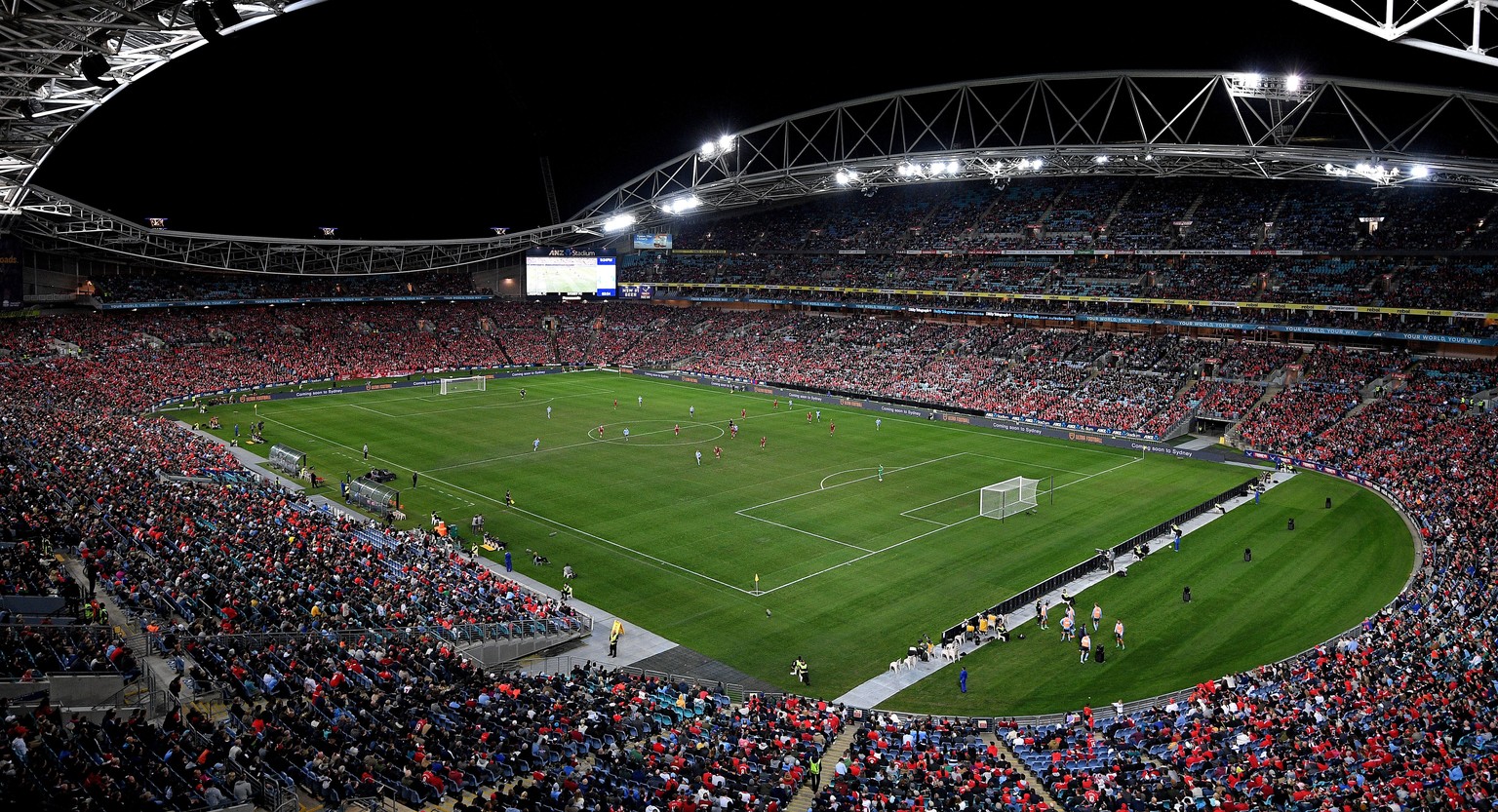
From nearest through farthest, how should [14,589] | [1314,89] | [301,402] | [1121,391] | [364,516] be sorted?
[14,589]
[364,516]
[1314,89]
[1121,391]
[301,402]

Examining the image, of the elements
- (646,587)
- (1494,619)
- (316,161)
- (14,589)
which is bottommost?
(646,587)

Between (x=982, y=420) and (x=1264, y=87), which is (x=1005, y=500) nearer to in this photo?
(x=982, y=420)

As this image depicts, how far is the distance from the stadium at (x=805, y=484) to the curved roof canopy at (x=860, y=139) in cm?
37

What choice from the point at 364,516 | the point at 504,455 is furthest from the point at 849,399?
the point at 364,516

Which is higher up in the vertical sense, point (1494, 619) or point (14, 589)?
point (14, 589)

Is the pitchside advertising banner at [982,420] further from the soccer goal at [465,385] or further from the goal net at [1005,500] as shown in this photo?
the soccer goal at [465,385]

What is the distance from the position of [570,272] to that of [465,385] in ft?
64.9

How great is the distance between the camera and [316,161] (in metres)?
66.5

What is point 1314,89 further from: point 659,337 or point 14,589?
point 659,337

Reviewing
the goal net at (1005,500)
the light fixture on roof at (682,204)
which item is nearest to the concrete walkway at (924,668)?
the goal net at (1005,500)

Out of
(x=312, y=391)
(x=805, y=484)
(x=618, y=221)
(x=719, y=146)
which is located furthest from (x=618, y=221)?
(x=805, y=484)

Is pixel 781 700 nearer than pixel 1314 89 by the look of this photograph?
Yes

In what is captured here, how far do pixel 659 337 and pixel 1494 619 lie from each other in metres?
80.5

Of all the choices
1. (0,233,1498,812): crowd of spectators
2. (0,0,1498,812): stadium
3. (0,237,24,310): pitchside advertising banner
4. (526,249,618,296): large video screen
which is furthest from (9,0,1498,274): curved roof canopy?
(0,233,1498,812): crowd of spectators
